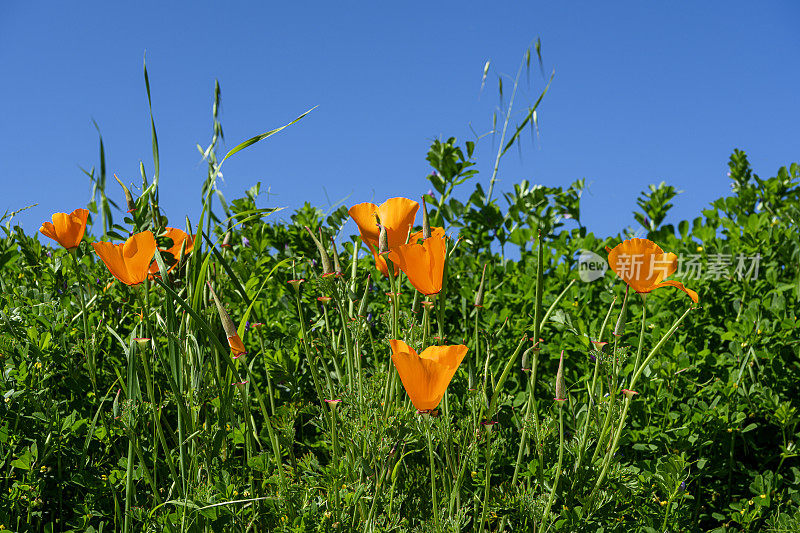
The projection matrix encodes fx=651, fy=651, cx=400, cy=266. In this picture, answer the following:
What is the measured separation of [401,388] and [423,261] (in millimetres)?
670

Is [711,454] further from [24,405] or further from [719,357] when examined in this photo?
[24,405]

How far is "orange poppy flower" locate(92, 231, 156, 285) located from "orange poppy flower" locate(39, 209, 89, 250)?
335mm

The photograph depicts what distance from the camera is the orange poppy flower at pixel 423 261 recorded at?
1.27m

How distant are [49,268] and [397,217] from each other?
5.45 ft

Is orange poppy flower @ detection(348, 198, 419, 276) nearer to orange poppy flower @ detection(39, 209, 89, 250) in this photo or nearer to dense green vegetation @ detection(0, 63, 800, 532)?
dense green vegetation @ detection(0, 63, 800, 532)

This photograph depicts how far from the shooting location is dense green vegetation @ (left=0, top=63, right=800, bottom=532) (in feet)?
4.85

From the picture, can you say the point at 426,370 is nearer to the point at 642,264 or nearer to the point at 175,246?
the point at 642,264

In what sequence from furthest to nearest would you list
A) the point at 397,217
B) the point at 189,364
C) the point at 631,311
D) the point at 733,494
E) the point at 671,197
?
1. the point at 671,197
2. the point at 631,311
3. the point at 733,494
4. the point at 189,364
5. the point at 397,217

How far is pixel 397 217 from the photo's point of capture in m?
1.50

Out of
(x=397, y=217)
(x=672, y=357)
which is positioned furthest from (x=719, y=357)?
(x=397, y=217)

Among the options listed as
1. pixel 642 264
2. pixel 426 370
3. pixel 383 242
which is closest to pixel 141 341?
pixel 383 242

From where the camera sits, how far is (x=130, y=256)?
1.43m

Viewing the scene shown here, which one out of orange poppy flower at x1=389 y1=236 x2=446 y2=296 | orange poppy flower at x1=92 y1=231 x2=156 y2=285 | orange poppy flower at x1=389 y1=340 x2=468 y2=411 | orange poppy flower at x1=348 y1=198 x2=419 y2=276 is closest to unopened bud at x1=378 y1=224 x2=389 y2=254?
orange poppy flower at x1=348 y1=198 x2=419 y2=276

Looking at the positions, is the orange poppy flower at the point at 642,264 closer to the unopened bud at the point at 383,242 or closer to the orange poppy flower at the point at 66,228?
the unopened bud at the point at 383,242
